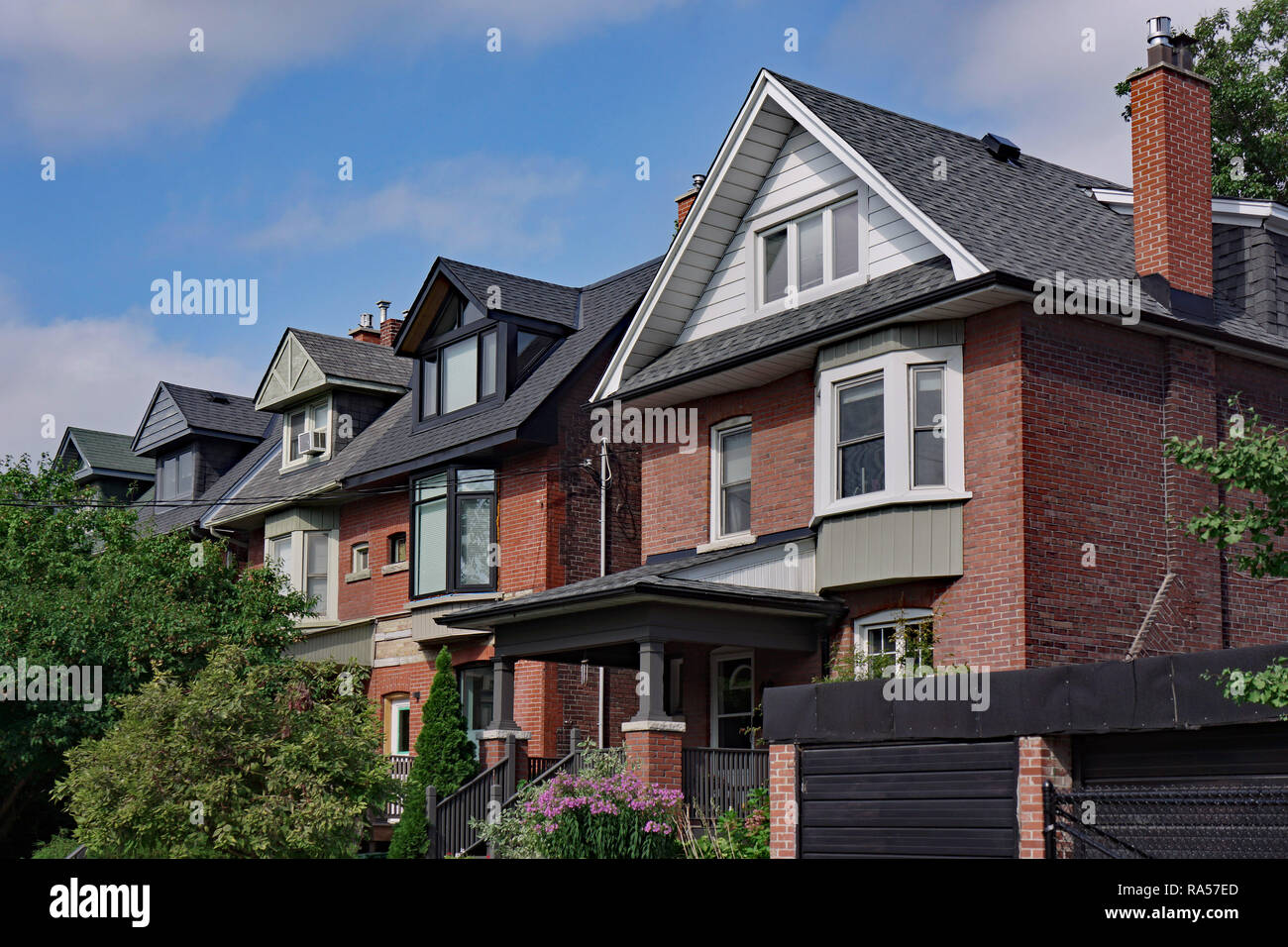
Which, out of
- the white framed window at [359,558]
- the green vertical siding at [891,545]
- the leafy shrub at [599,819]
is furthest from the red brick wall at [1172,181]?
the white framed window at [359,558]

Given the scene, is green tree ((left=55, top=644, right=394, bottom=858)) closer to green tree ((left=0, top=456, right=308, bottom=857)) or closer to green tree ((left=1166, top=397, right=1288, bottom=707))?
green tree ((left=0, top=456, right=308, bottom=857))

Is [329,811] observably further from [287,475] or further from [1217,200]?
[287,475]

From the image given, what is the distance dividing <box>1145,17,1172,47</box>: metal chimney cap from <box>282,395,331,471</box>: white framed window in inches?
803

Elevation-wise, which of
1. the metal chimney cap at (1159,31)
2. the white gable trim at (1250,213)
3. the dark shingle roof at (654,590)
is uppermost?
the metal chimney cap at (1159,31)

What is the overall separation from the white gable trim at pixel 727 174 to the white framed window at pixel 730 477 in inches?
80.6

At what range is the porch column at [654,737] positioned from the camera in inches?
703

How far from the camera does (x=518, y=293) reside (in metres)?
28.8

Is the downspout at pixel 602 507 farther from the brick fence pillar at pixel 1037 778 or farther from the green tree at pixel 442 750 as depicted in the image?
the brick fence pillar at pixel 1037 778

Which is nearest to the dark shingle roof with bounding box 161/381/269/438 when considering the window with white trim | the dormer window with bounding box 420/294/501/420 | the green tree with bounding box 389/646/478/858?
the dormer window with bounding box 420/294/501/420

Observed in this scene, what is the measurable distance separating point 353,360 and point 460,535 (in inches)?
345

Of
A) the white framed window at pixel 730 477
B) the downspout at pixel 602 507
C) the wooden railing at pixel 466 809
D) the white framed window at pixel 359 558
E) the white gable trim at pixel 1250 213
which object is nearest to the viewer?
the white gable trim at pixel 1250 213

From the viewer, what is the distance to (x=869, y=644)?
61.9ft

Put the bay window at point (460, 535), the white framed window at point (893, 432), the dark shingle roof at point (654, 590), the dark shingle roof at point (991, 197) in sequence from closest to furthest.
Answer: the white framed window at point (893, 432) → the dark shingle roof at point (654, 590) → the dark shingle roof at point (991, 197) → the bay window at point (460, 535)
